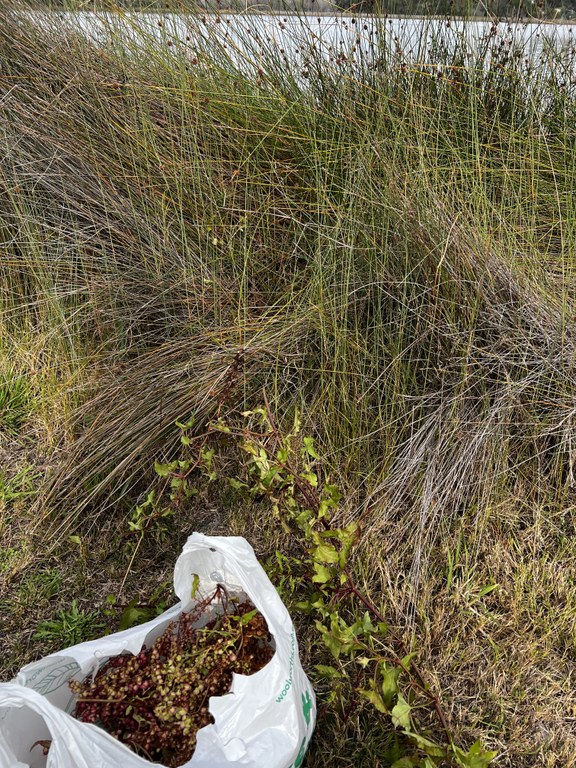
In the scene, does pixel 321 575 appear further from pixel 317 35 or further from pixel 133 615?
pixel 317 35

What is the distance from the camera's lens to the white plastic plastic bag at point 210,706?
3.87 ft

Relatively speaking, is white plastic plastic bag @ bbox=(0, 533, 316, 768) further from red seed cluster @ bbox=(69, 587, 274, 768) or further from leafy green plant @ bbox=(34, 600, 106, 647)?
leafy green plant @ bbox=(34, 600, 106, 647)

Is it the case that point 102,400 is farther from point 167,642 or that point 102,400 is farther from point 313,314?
point 167,642

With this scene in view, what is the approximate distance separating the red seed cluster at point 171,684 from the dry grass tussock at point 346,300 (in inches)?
10.6

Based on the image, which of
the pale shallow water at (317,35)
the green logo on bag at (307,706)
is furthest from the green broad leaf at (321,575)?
the pale shallow water at (317,35)

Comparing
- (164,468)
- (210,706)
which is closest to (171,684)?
(210,706)

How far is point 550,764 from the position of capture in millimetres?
1449

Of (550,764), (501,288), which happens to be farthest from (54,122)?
(550,764)

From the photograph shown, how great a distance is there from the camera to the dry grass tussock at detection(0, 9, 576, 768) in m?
1.76

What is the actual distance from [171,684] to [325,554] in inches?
15.5

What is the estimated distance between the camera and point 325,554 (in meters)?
1.53

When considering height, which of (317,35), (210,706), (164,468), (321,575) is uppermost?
(317,35)

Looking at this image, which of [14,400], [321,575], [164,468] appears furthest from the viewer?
[14,400]

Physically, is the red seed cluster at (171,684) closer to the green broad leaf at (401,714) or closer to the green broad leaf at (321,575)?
the green broad leaf at (321,575)
